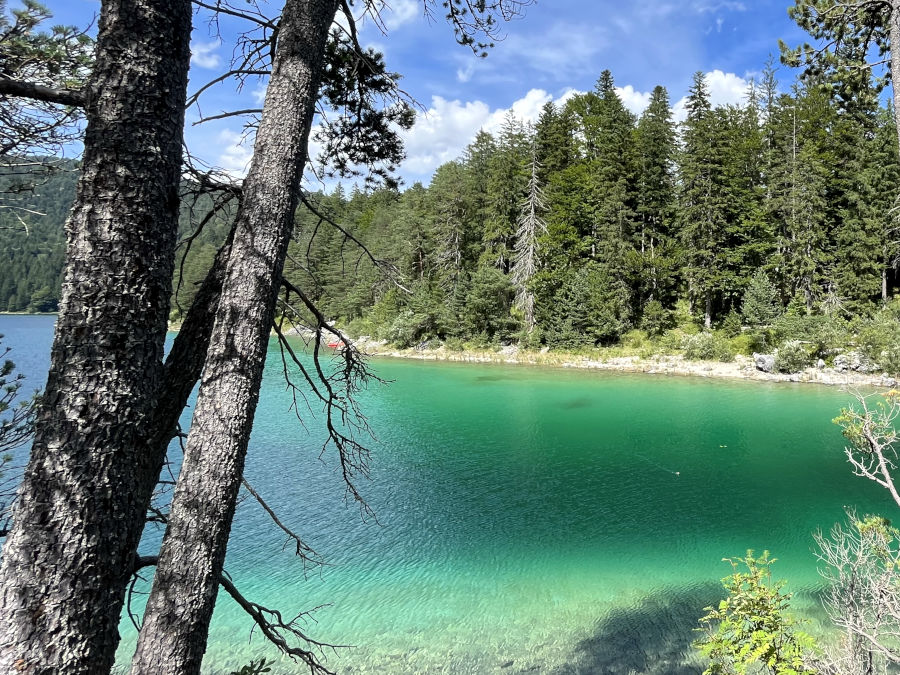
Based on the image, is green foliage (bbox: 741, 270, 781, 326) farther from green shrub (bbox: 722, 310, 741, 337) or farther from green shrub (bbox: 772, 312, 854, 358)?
green shrub (bbox: 722, 310, 741, 337)

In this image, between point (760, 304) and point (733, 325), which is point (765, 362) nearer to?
point (760, 304)

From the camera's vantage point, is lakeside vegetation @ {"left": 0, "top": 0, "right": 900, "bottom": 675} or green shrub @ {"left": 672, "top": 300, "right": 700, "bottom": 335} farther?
green shrub @ {"left": 672, "top": 300, "right": 700, "bottom": 335}

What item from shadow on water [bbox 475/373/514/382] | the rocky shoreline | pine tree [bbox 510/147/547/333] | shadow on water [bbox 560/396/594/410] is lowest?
shadow on water [bbox 560/396/594/410]

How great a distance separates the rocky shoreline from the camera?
20156 millimetres

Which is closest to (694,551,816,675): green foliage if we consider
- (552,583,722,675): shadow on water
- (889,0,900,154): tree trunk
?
(552,583,722,675): shadow on water

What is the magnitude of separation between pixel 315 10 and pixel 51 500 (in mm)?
1968

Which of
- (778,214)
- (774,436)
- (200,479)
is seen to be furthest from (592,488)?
(778,214)

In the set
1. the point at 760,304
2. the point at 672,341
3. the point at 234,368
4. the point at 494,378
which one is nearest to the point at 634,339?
the point at 672,341

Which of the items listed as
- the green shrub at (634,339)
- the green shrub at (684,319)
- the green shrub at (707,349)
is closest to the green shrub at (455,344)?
the green shrub at (634,339)

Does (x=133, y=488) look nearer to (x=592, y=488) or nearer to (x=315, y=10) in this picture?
(x=315, y=10)

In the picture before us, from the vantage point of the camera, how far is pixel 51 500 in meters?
1.36

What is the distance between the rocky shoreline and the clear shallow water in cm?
406

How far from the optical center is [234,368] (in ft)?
5.62

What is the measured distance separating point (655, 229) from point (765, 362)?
1046 centimetres
